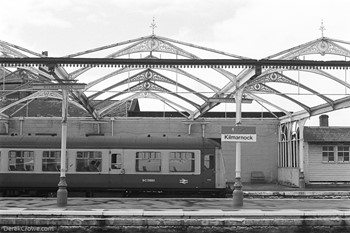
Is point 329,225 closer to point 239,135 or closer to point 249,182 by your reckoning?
point 239,135

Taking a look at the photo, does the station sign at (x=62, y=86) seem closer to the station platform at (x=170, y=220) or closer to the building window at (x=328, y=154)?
the station platform at (x=170, y=220)

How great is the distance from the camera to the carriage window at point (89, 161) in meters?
20.4

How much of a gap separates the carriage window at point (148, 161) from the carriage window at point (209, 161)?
1.84 metres

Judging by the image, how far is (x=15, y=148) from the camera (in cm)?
2058

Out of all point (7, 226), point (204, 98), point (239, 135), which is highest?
point (204, 98)

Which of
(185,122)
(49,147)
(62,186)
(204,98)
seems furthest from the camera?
(185,122)

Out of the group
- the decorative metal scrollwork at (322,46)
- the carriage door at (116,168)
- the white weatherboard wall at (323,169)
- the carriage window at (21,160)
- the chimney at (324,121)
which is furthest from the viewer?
the chimney at (324,121)

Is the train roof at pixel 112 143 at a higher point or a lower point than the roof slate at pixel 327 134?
lower

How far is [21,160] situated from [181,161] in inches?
252

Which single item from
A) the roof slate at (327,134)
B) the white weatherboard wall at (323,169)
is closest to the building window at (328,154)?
the white weatherboard wall at (323,169)

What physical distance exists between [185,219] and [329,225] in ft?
13.0

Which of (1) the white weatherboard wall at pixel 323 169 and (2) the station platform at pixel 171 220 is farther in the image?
(1) the white weatherboard wall at pixel 323 169

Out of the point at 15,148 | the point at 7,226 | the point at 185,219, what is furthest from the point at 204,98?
the point at 7,226

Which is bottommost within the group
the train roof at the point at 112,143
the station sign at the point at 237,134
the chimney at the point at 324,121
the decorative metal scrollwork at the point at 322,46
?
the train roof at the point at 112,143
